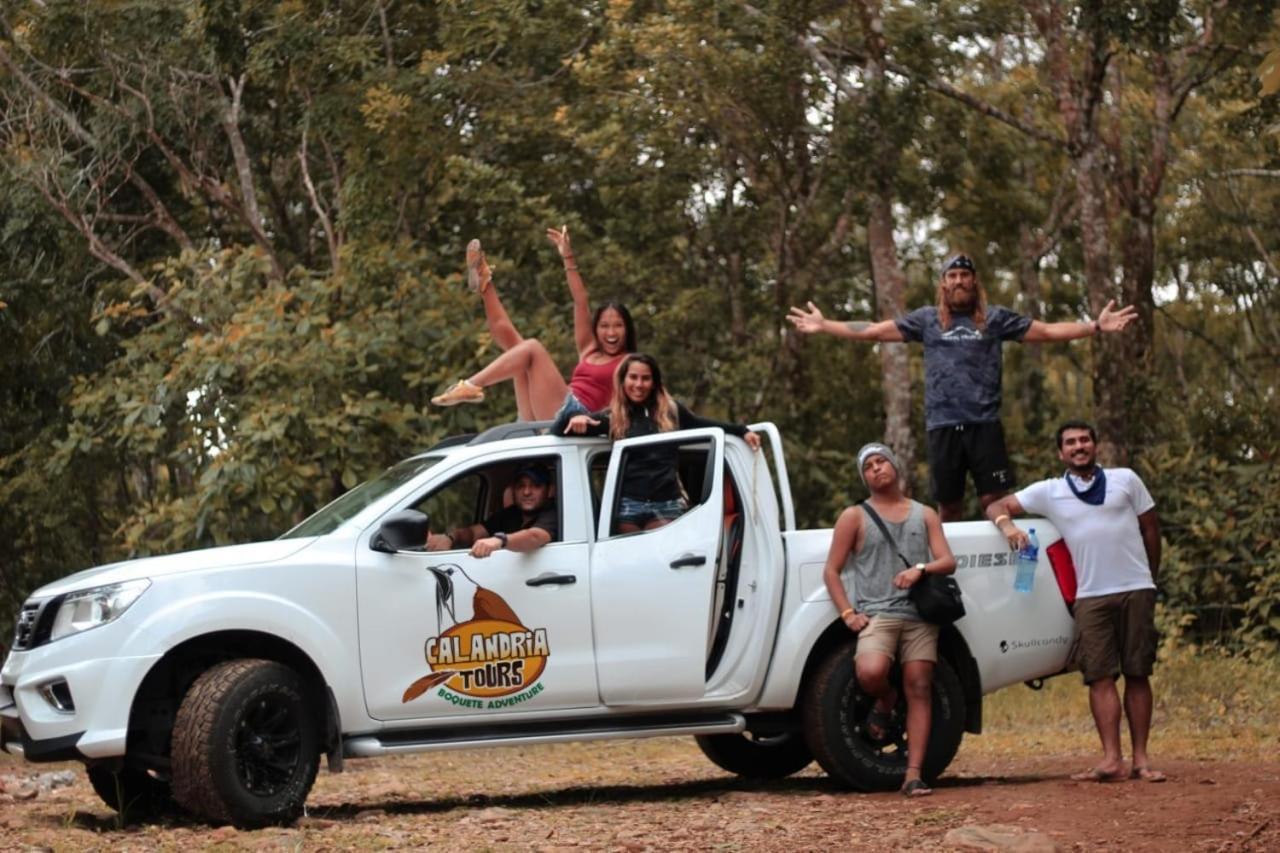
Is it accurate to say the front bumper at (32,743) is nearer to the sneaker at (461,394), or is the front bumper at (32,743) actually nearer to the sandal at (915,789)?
the sneaker at (461,394)

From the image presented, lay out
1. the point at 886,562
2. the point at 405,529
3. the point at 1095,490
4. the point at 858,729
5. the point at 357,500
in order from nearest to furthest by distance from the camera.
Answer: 1. the point at 405,529
2. the point at 357,500
3. the point at 886,562
4. the point at 858,729
5. the point at 1095,490

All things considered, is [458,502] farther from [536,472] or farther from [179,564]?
[179,564]

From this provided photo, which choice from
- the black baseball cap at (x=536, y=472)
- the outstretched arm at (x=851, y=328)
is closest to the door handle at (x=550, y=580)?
the black baseball cap at (x=536, y=472)

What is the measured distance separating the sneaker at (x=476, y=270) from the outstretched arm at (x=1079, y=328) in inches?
114

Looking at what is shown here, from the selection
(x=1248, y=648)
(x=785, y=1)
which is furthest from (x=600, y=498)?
(x=785, y=1)

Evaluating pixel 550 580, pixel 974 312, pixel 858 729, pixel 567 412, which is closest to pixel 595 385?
pixel 567 412

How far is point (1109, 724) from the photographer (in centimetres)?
1002

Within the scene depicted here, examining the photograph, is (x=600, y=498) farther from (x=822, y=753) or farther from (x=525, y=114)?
(x=525, y=114)

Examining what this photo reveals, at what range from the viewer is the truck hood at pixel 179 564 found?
884 centimetres

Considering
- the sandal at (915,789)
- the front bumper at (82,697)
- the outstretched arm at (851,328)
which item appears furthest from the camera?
the outstretched arm at (851,328)

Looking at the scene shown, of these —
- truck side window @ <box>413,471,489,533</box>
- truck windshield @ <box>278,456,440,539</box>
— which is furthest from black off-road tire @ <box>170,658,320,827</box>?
truck side window @ <box>413,471,489,533</box>

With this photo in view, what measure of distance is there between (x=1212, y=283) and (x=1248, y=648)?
16614mm

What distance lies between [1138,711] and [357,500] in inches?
157

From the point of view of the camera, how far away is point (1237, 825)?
26.9ft
